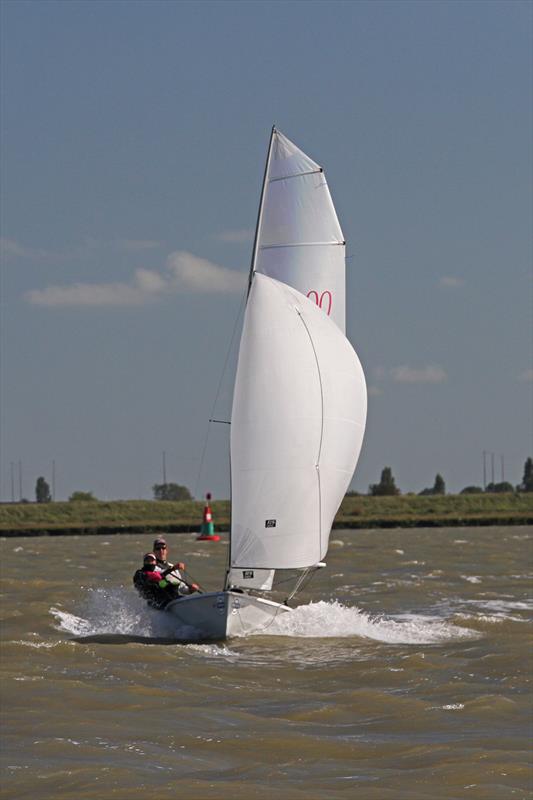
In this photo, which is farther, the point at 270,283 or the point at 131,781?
the point at 270,283

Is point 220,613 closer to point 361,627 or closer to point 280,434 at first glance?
point 361,627

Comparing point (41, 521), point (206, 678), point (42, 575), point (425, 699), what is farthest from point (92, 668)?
point (41, 521)

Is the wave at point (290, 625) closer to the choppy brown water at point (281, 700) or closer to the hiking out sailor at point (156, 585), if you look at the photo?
the choppy brown water at point (281, 700)

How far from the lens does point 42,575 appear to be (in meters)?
31.1

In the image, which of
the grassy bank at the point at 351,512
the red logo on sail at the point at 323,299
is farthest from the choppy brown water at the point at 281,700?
the grassy bank at the point at 351,512

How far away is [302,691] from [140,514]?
61.3m

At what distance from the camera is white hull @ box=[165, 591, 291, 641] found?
1864 centimetres

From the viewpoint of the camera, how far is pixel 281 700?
13688mm

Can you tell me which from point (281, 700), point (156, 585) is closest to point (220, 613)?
point (156, 585)

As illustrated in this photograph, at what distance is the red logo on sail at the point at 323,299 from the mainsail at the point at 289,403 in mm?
16

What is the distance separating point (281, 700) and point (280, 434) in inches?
242

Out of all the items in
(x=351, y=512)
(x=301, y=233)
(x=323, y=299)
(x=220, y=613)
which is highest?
(x=301, y=233)

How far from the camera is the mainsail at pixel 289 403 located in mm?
19094

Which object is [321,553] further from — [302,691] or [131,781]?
[131,781]
